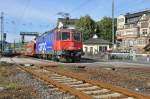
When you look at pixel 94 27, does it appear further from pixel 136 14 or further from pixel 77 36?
pixel 77 36

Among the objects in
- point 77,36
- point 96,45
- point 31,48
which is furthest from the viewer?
point 96,45

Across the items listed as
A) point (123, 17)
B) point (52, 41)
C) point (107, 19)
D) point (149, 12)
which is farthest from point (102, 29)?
point (52, 41)

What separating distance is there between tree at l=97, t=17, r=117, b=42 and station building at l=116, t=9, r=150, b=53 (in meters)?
5.99

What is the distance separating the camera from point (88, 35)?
5271 inches

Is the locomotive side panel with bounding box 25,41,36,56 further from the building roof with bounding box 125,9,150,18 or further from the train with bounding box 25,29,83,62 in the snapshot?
the building roof with bounding box 125,9,150,18

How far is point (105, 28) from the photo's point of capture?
441ft

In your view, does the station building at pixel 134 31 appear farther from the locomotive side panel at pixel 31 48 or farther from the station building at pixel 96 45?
the locomotive side panel at pixel 31 48

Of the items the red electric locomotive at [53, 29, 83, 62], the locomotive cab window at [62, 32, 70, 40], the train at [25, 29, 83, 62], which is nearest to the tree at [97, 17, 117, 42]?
the train at [25, 29, 83, 62]

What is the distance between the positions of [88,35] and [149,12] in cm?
2980

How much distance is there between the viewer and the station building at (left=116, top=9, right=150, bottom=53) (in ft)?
344

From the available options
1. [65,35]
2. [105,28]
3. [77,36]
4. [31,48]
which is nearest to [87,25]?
[105,28]

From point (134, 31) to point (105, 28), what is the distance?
23.3 metres

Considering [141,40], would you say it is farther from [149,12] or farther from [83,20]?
[83,20]

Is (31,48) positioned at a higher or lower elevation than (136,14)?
lower
